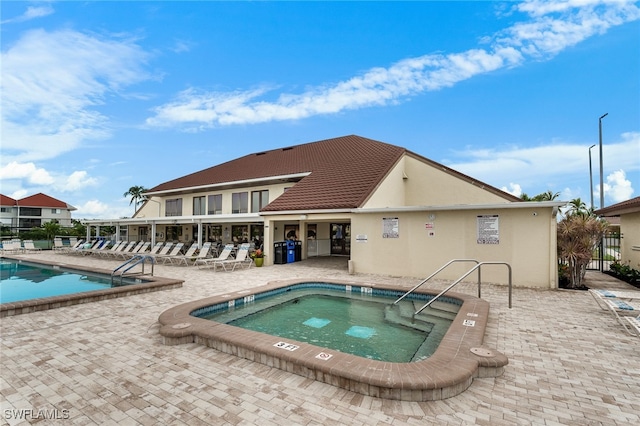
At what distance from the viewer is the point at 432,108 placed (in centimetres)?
2138

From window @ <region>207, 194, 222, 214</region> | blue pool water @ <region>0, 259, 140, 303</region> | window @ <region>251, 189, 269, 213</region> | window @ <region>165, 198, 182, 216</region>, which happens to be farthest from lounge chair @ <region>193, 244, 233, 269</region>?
window @ <region>165, 198, 182, 216</region>

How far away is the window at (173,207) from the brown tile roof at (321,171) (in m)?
1.32

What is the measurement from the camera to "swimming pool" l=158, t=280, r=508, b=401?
132 inches

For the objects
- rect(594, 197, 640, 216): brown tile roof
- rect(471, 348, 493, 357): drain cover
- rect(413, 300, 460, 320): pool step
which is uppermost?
rect(594, 197, 640, 216): brown tile roof

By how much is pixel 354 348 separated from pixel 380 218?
7673 millimetres

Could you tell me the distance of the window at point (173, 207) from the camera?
27.0 meters

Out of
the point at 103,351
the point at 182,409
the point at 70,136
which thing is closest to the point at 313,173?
the point at 70,136

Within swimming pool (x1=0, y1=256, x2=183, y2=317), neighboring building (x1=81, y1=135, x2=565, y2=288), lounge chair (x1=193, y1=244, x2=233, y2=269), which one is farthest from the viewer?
lounge chair (x1=193, y1=244, x2=233, y2=269)

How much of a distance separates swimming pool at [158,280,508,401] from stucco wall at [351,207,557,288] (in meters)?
5.33

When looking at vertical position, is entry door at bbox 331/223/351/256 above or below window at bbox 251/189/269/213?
below

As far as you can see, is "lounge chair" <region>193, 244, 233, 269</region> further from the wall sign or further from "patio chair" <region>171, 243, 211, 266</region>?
the wall sign

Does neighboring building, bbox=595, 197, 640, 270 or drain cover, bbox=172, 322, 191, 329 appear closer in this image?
drain cover, bbox=172, 322, 191, 329

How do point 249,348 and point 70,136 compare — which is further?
point 70,136

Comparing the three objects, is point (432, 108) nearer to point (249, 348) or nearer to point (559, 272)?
point (559, 272)
